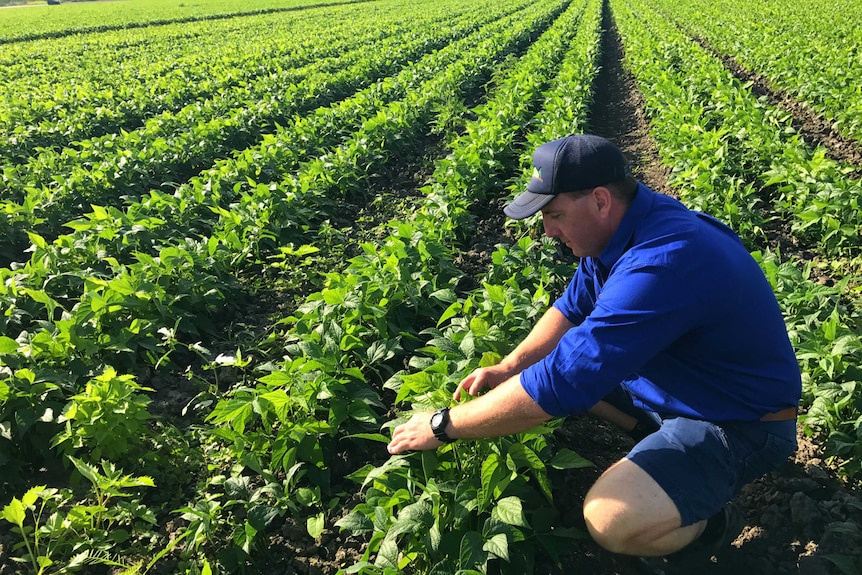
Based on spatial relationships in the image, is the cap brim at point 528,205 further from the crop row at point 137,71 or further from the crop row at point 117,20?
the crop row at point 117,20

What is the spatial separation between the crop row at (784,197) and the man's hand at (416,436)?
2064 mm

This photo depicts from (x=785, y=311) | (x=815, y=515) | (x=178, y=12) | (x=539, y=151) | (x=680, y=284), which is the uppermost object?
(x=178, y=12)

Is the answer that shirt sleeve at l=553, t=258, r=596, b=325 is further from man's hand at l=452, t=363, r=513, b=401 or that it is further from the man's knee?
the man's knee

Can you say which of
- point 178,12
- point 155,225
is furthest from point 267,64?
point 178,12

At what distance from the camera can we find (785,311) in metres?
3.68

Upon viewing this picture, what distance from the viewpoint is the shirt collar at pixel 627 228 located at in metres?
2.35

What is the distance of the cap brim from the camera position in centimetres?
234

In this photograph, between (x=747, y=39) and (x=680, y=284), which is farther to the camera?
(x=747, y=39)

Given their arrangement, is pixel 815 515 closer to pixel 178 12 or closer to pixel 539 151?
pixel 539 151

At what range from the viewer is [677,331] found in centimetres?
209

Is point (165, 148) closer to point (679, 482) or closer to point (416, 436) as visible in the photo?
point (416, 436)

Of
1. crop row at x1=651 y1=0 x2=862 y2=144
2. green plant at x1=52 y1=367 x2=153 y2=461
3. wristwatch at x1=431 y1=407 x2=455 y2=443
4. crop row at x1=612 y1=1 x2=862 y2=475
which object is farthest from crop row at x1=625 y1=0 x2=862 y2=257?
green plant at x1=52 y1=367 x2=153 y2=461

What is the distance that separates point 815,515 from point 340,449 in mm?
2386

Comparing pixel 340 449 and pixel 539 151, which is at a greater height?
pixel 539 151
